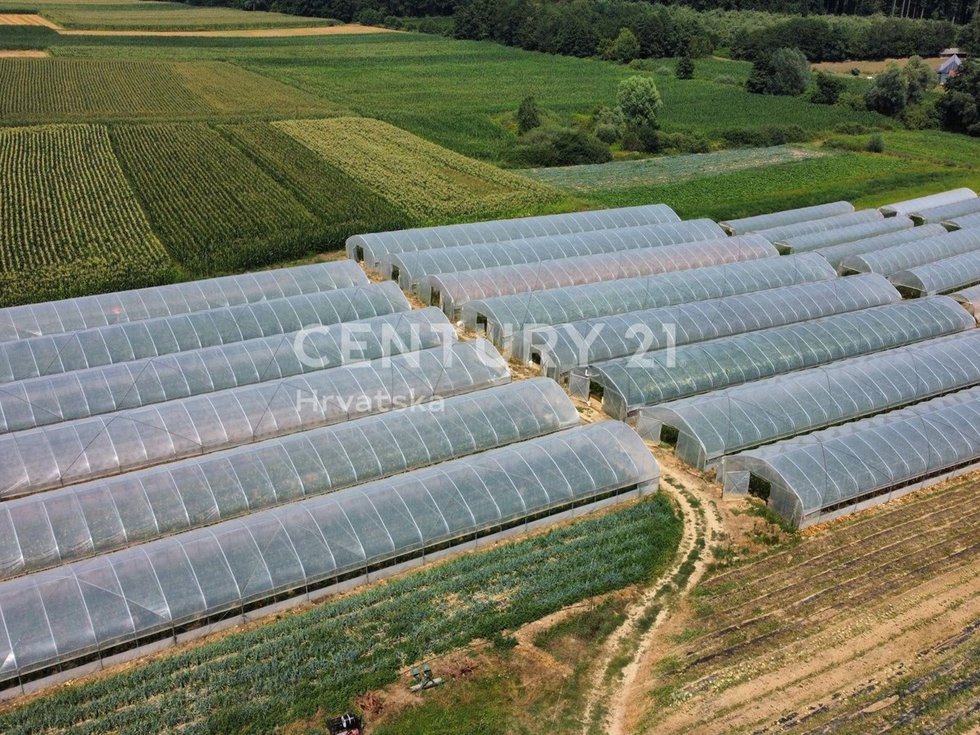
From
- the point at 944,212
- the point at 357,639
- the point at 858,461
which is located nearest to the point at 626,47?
the point at 944,212

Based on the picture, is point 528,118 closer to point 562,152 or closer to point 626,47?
point 562,152

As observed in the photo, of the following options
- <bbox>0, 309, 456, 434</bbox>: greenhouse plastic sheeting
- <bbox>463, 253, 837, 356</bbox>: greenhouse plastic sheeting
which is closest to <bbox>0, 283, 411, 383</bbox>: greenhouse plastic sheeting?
<bbox>0, 309, 456, 434</bbox>: greenhouse plastic sheeting

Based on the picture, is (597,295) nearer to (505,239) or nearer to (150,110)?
(505,239)

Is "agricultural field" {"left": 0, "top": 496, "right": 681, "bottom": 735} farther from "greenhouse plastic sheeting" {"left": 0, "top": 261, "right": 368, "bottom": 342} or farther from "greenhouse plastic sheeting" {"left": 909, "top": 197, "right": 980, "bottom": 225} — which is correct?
"greenhouse plastic sheeting" {"left": 909, "top": 197, "right": 980, "bottom": 225}

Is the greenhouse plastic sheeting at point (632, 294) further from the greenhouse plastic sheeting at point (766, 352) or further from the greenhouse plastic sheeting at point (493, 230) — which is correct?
the greenhouse plastic sheeting at point (493, 230)

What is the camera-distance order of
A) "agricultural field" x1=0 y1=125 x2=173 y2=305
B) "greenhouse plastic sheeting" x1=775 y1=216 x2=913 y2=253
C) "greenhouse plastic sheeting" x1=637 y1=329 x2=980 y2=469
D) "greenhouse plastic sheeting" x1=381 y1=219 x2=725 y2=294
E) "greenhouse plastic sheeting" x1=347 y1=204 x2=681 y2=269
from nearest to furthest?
1. "greenhouse plastic sheeting" x1=637 y1=329 x2=980 y2=469
2. "agricultural field" x1=0 y1=125 x2=173 y2=305
3. "greenhouse plastic sheeting" x1=381 y1=219 x2=725 y2=294
4. "greenhouse plastic sheeting" x1=347 y1=204 x2=681 y2=269
5. "greenhouse plastic sheeting" x1=775 y1=216 x2=913 y2=253

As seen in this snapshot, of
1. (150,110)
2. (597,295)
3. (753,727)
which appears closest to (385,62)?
(150,110)
